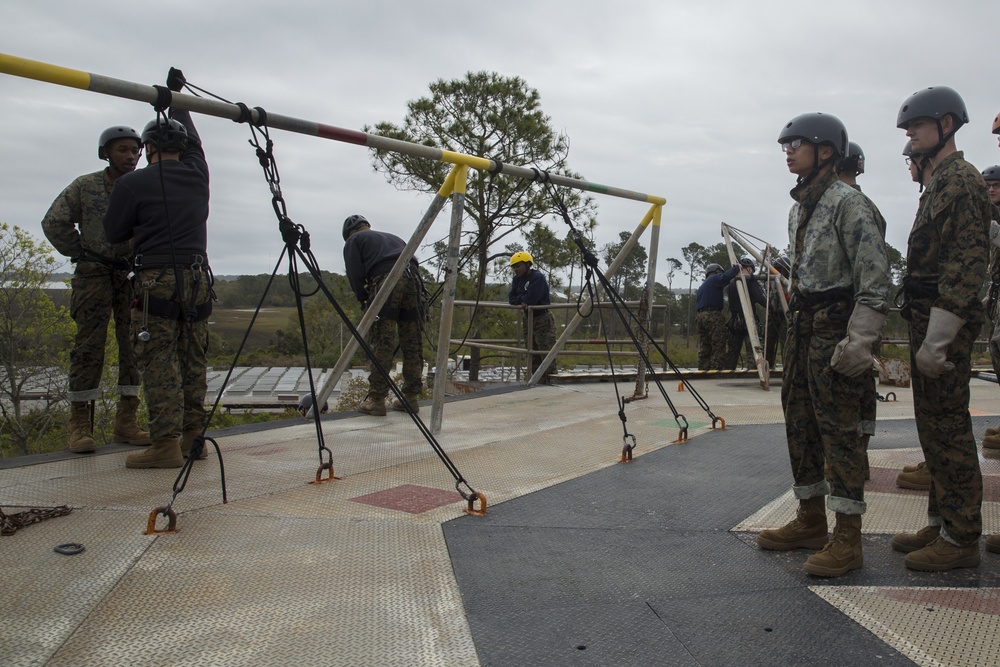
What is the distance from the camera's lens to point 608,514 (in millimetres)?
3494

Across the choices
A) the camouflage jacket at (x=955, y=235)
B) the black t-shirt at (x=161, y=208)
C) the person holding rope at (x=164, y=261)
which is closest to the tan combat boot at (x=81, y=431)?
Result: the person holding rope at (x=164, y=261)

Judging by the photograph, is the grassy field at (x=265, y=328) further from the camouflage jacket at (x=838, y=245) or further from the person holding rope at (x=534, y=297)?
the camouflage jacket at (x=838, y=245)

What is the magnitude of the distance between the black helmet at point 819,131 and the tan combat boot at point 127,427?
415 cm

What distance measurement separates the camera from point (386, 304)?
20.8 feet

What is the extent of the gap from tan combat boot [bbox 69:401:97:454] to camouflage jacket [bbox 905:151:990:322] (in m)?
4.53

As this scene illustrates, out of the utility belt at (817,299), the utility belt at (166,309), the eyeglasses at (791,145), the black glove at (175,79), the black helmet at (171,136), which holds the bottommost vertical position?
the utility belt at (166,309)

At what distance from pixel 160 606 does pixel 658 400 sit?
222 inches

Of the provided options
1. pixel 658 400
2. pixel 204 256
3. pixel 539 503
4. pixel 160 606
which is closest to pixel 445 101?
pixel 658 400

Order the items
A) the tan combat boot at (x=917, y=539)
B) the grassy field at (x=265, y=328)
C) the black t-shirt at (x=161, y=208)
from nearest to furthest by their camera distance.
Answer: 1. the tan combat boot at (x=917, y=539)
2. the black t-shirt at (x=161, y=208)
3. the grassy field at (x=265, y=328)

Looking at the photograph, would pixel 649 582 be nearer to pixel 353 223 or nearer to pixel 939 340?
pixel 939 340

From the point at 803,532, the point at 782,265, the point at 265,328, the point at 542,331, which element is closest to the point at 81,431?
the point at 803,532

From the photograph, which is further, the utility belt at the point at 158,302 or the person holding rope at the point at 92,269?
the person holding rope at the point at 92,269

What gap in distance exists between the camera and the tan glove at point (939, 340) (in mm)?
2719

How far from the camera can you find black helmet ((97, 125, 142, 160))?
4680mm
